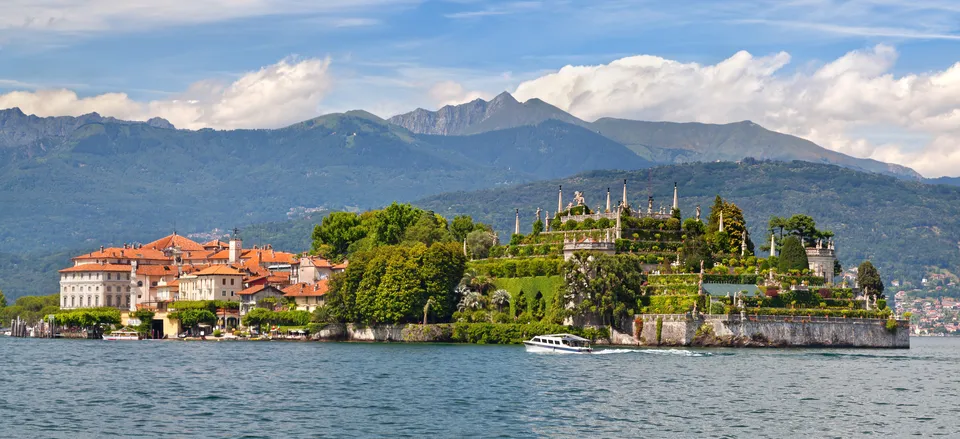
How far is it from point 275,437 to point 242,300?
101 meters

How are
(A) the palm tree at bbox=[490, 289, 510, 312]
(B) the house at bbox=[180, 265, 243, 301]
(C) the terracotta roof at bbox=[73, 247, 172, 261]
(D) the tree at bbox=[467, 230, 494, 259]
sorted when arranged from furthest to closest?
(C) the terracotta roof at bbox=[73, 247, 172, 261] → (B) the house at bbox=[180, 265, 243, 301] → (D) the tree at bbox=[467, 230, 494, 259] → (A) the palm tree at bbox=[490, 289, 510, 312]

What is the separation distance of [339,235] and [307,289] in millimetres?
23993

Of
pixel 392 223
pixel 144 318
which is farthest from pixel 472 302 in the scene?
pixel 144 318

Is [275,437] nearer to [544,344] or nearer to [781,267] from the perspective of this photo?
[544,344]

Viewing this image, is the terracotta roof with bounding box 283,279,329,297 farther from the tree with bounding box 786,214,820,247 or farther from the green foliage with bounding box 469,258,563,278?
the tree with bounding box 786,214,820,247

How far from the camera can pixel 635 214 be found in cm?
13975

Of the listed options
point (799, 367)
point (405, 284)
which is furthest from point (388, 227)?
point (799, 367)

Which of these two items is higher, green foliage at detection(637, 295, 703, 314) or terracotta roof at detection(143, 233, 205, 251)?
terracotta roof at detection(143, 233, 205, 251)

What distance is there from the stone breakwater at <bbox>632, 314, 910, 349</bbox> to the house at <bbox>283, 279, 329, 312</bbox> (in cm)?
3929

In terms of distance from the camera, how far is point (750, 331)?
116812 millimetres

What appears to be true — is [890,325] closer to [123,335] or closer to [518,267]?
[518,267]

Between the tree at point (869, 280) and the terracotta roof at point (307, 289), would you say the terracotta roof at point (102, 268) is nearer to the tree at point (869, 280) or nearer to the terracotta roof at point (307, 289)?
Answer: the terracotta roof at point (307, 289)

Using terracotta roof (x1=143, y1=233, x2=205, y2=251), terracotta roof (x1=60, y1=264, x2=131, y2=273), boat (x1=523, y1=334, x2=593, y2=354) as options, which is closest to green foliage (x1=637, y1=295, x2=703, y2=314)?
boat (x1=523, y1=334, x2=593, y2=354)

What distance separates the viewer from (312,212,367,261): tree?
17194cm
